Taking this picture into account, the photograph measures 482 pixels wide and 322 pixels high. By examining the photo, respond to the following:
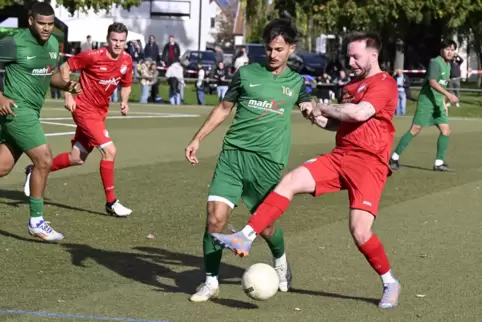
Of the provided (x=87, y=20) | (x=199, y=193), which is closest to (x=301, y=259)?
(x=199, y=193)

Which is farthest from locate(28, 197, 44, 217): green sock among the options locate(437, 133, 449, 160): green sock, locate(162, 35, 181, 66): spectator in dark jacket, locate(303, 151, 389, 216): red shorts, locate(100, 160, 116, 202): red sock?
locate(162, 35, 181, 66): spectator in dark jacket

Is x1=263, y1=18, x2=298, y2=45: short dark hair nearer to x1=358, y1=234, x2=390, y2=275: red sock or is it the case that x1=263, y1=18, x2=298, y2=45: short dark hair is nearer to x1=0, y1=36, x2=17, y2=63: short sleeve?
x1=358, y1=234, x2=390, y2=275: red sock

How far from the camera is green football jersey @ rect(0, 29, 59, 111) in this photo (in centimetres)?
970

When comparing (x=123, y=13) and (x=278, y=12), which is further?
(x=123, y=13)

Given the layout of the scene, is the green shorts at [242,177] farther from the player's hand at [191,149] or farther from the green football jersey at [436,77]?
the green football jersey at [436,77]

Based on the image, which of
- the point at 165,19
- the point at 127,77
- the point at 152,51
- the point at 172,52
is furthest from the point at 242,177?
the point at 165,19

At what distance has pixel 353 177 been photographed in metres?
7.14

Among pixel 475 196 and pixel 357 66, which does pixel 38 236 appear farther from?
pixel 475 196

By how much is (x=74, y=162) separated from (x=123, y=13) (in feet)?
212

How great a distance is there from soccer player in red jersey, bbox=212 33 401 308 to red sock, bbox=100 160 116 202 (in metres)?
4.47

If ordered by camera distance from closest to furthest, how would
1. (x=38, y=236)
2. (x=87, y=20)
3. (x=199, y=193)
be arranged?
(x=38, y=236)
(x=199, y=193)
(x=87, y=20)

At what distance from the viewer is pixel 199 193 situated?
13227 mm

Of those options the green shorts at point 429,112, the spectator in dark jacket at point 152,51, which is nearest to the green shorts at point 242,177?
the green shorts at point 429,112

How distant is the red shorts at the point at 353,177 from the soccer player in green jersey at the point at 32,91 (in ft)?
A: 11.1
